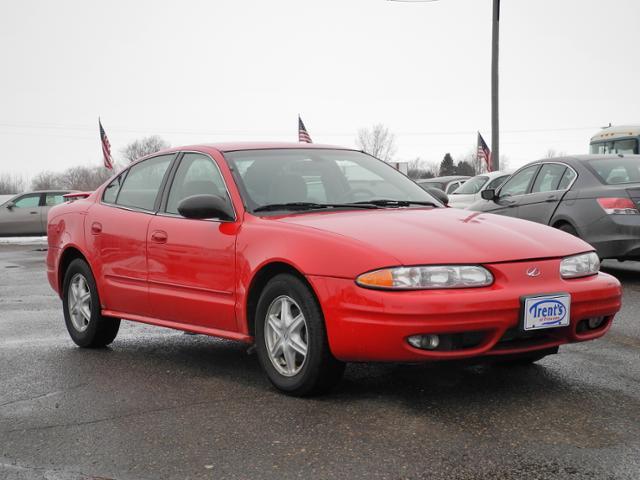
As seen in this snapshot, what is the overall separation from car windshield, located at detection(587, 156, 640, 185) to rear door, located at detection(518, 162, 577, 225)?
0.30m

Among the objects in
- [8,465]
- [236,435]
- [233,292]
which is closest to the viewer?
[8,465]

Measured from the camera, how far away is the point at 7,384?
18.7ft

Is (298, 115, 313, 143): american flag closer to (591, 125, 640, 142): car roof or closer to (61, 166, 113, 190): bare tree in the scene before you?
(591, 125, 640, 142): car roof

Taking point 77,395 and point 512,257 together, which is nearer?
point 512,257

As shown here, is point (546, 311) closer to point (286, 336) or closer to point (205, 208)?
point (286, 336)

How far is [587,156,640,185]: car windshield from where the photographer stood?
1055cm

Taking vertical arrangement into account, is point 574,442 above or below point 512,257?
below

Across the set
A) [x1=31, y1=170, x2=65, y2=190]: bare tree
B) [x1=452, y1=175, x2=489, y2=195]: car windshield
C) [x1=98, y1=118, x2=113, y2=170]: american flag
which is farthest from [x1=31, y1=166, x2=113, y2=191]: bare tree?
[x1=452, y1=175, x2=489, y2=195]: car windshield

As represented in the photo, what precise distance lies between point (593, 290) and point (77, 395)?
296cm

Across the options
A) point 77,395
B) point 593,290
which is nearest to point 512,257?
point 593,290

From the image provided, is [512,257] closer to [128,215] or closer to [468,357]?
[468,357]

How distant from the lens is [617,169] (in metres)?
10.7

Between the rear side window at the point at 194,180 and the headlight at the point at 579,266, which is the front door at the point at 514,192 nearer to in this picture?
the rear side window at the point at 194,180

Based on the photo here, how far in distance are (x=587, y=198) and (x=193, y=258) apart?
6.19 m
